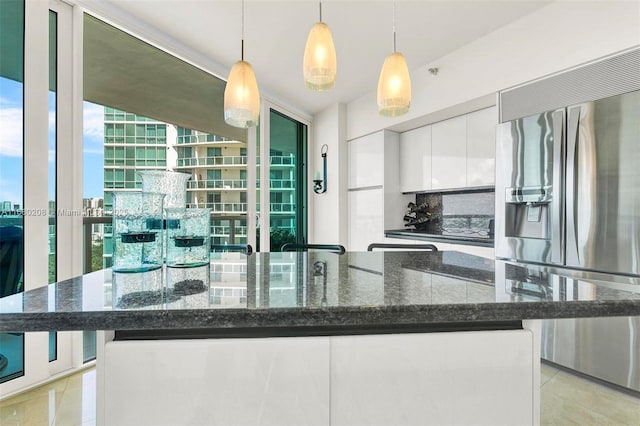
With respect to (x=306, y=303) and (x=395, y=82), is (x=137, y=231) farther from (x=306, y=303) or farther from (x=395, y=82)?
(x=395, y=82)

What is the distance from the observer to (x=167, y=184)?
1.17 meters

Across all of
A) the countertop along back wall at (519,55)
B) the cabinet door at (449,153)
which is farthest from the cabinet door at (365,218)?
the countertop along back wall at (519,55)

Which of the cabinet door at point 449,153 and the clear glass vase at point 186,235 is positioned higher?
the cabinet door at point 449,153

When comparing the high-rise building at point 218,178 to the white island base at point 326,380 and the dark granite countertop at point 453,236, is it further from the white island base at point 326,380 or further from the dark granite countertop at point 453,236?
the white island base at point 326,380

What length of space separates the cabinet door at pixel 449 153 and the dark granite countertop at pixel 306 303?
2.45m

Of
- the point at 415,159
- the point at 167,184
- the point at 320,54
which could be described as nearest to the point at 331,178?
the point at 415,159

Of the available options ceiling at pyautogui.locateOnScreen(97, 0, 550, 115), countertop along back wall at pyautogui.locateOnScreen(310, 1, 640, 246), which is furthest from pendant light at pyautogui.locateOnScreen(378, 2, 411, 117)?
countertop along back wall at pyautogui.locateOnScreen(310, 1, 640, 246)

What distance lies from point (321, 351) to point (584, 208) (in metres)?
2.25

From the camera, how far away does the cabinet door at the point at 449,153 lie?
10.3 feet

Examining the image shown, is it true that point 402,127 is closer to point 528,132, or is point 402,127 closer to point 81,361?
point 528,132

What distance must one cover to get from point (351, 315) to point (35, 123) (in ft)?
7.79

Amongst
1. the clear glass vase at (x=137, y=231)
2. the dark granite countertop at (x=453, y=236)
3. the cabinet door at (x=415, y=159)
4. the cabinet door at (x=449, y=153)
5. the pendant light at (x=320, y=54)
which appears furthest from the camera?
the cabinet door at (x=415, y=159)

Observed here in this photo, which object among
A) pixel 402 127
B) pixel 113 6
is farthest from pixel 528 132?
pixel 113 6

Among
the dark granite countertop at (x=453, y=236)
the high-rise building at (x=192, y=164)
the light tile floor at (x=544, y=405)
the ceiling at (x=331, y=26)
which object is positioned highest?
the ceiling at (x=331, y=26)
